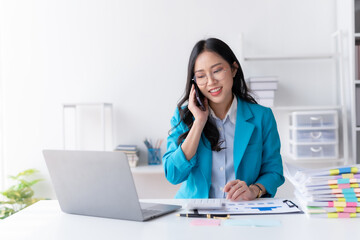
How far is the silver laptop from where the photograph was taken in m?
1.19

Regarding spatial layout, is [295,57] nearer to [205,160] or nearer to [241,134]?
[241,134]

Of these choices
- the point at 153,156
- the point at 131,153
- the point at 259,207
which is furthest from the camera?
the point at 153,156

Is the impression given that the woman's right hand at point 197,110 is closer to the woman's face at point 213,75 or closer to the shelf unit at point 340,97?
the woman's face at point 213,75

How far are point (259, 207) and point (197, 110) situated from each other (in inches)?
22.3

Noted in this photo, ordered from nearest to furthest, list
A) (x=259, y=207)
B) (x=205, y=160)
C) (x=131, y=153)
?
(x=259, y=207) → (x=205, y=160) → (x=131, y=153)

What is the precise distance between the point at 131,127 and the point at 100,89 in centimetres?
42

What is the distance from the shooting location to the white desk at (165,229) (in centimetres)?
107

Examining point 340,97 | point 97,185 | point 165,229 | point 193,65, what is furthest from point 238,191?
point 340,97

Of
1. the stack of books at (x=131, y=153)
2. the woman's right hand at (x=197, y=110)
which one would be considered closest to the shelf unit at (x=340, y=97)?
the stack of books at (x=131, y=153)

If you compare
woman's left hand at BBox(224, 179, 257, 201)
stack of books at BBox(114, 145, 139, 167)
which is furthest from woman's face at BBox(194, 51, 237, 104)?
stack of books at BBox(114, 145, 139, 167)

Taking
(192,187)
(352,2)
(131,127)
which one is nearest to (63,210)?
(192,187)

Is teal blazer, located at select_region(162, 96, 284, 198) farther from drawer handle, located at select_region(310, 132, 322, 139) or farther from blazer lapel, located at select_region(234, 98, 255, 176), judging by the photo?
drawer handle, located at select_region(310, 132, 322, 139)

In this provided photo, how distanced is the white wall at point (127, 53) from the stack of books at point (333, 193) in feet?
6.81

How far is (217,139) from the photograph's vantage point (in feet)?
5.90
